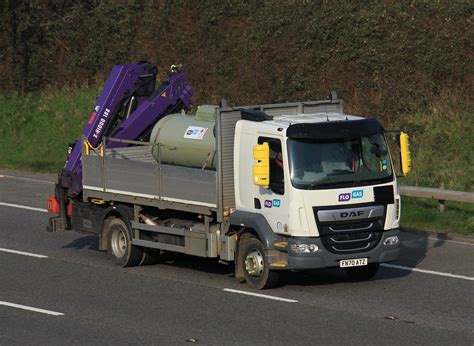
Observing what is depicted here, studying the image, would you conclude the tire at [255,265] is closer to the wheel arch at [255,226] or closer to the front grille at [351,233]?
the wheel arch at [255,226]

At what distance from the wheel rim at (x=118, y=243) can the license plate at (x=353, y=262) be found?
4.17 metres

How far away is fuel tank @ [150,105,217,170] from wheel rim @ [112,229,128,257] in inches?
56.4

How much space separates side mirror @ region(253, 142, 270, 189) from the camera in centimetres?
1616

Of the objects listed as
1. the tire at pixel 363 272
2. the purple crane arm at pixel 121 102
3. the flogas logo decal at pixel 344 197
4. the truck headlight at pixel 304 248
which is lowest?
the tire at pixel 363 272

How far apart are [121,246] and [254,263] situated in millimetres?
3112

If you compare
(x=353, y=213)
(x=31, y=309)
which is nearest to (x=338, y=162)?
(x=353, y=213)

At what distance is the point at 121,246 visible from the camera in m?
19.2

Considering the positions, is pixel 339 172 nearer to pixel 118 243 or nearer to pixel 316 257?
pixel 316 257

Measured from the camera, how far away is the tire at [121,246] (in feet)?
62.0

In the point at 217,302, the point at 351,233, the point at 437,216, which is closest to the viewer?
the point at 217,302

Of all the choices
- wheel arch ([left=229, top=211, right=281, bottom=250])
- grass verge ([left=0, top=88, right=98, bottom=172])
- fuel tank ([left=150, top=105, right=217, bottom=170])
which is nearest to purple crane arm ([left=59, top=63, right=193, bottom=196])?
fuel tank ([left=150, top=105, right=217, bottom=170])

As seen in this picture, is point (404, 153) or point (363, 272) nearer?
point (404, 153)

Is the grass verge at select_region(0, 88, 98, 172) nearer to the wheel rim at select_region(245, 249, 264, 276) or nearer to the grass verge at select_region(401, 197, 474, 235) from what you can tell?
the grass verge at select_region(401, 197, 474, 235)

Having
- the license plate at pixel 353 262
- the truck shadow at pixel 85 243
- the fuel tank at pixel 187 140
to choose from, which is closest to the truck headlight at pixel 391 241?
the license plate at pixel 353 262
